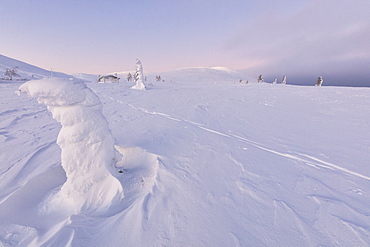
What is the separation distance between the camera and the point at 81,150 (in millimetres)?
2680

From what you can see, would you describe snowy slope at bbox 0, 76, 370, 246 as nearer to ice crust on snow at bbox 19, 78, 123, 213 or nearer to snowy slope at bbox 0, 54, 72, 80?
ice crust on snow at bbox 19, 78, 123, 213

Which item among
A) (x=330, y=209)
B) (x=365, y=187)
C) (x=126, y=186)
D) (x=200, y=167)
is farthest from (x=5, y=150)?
(x=365, y=187)

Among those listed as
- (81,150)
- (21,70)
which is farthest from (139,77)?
(21,70)

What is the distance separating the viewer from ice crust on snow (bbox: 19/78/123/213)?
2.47m

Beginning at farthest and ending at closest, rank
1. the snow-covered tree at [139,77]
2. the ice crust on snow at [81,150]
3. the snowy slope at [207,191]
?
the snow-covered tree at [139,77] < the ice crust on snow at [81,150] < the snowy slope at [207,191]

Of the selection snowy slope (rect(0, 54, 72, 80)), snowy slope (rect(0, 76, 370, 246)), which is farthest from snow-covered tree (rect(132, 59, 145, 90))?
snowy slope (rect(0, 54, 72, 80))

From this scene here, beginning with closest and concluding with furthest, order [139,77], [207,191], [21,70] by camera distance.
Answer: [207,191] < [139,77] < [21,70]

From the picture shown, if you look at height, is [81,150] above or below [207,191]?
above

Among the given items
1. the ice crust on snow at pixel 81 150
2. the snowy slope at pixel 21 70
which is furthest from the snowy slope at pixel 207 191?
the snowy slope at pixel 21 70

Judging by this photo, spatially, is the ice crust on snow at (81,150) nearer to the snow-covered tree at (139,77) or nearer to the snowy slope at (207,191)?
the snowy slope at (207,191)

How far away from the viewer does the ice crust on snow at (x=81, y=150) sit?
247 centimetres

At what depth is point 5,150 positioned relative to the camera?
4008 millimetres

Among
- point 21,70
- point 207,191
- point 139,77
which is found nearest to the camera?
point 207,191

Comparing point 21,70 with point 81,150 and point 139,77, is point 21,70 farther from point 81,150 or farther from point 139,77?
point 81,150
